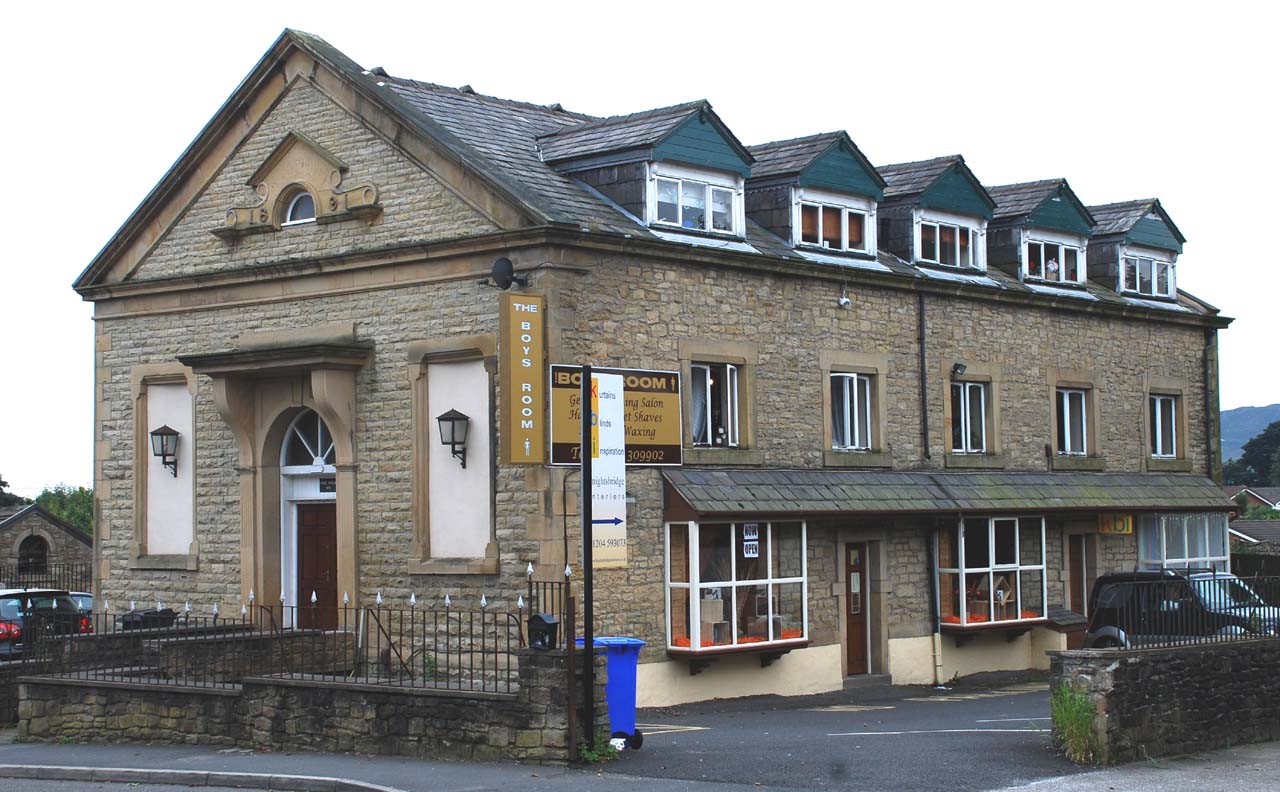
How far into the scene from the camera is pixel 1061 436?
1226 inches

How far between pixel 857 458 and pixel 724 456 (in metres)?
3.24

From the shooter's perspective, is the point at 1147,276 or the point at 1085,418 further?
the point at 1147,276

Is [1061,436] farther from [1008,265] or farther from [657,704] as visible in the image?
[657,704]

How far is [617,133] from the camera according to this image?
24906 millimetres

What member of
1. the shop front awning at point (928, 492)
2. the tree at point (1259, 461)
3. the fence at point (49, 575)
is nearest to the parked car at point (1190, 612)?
the shop front awning at point (928, 492)

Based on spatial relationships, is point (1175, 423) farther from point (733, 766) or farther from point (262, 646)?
point (733, 766)

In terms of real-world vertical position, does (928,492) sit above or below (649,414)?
below

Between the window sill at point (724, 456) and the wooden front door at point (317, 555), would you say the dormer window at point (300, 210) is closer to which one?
the wooden front door at point (317, 555)

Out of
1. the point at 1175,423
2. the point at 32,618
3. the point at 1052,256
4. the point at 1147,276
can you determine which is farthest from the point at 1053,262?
the point at 32,618

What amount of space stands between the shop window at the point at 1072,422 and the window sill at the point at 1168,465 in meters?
2.04

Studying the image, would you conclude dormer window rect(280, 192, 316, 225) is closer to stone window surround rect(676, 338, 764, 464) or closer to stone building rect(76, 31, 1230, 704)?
stone building rect(76, 31, 1230, 704)

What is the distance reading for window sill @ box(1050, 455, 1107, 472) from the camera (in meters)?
30.7

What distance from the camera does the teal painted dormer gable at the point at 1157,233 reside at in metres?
33.3

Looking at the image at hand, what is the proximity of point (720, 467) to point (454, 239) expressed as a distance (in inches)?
194
